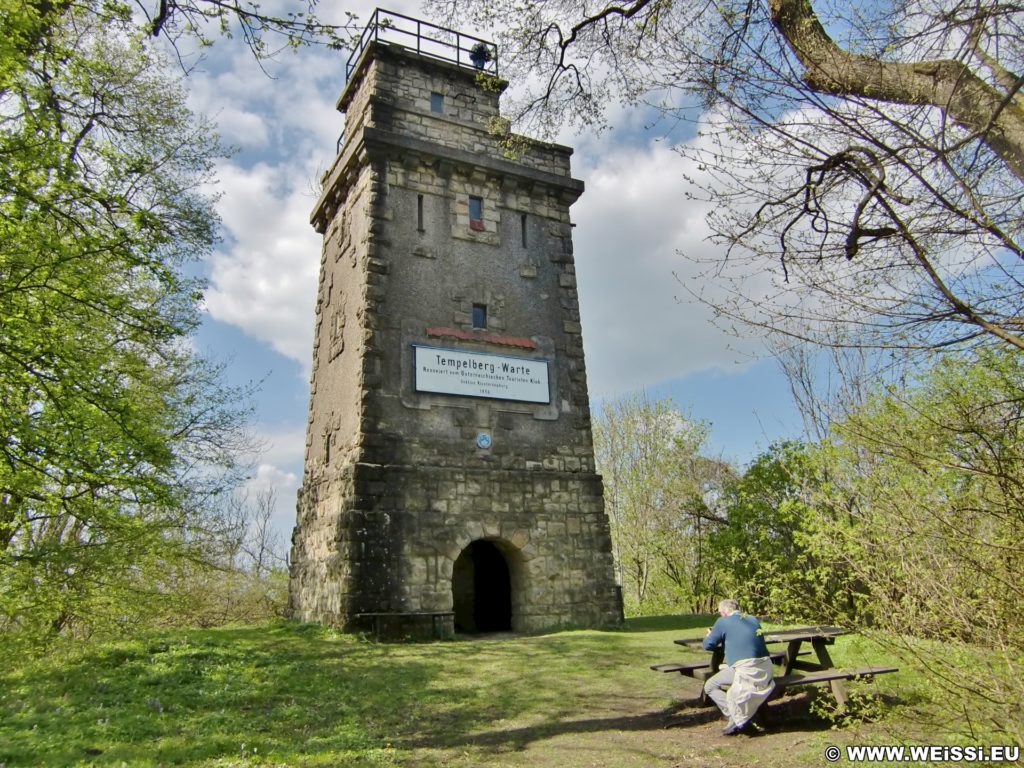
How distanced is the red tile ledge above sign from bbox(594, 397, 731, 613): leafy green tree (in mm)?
7939

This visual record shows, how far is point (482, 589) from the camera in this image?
13445 mm

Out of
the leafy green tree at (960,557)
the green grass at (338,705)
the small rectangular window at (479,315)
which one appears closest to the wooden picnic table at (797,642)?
the green grass at (338,705)

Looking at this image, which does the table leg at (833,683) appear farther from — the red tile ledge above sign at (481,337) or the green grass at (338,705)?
the red tile ledge above sign at (481,337)

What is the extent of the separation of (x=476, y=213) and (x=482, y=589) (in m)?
7.30

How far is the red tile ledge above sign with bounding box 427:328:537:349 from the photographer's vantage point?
12.1m

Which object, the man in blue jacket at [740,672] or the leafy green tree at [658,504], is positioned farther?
the leafy green tree at [658,504]

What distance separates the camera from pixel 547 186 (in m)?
14.0

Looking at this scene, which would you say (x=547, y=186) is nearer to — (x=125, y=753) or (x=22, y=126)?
(x=22, y=126)

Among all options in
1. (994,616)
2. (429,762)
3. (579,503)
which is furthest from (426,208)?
(994,616)

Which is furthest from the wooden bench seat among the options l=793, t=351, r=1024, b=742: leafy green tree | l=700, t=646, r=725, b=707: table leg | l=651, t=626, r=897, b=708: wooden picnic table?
l=793, t=351, r=1024, b=742: leafy green tree

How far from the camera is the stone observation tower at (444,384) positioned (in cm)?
1098

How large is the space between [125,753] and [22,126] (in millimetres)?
5658

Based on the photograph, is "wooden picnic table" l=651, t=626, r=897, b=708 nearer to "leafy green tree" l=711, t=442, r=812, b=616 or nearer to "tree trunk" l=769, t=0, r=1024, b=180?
"tree trunk" l=769, t=0, r=1024, b=180

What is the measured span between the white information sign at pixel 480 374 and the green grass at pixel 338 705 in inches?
171
